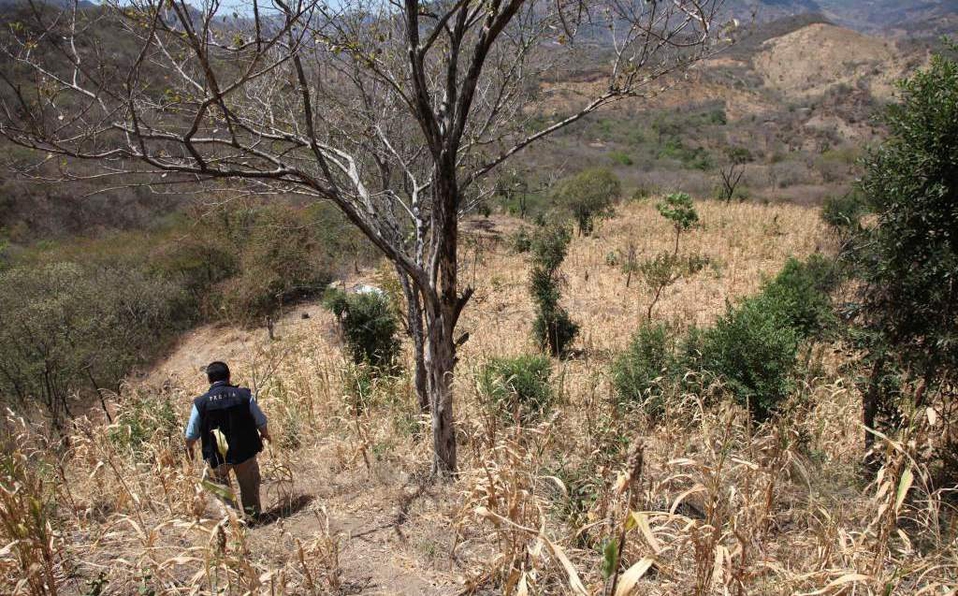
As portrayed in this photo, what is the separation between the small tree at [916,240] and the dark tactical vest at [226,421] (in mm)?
4451

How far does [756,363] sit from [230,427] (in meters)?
4.35

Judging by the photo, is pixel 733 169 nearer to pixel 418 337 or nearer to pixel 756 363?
pixel 756 363

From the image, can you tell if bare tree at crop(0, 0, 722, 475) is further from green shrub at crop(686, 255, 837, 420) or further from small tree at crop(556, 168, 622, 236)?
small tree at crop(556, 168, 622, 236)

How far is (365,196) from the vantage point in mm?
3518

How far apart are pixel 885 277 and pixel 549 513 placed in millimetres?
2820

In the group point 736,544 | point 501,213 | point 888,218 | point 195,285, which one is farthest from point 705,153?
point 736,544

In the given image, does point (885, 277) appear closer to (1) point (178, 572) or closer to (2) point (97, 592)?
(1) point (178, 572)

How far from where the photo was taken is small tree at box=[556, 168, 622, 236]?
17842 millimetres

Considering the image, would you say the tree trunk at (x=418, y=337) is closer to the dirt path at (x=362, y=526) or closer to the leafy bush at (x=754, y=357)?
the dirt path at (x=362, y=526)

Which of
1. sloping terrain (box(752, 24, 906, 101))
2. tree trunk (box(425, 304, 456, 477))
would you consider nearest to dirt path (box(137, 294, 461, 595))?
tree trunk (box(425, 304, 456, 477))

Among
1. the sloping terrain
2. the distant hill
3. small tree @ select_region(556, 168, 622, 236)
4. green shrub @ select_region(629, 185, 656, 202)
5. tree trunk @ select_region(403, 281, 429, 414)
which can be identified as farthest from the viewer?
the distant hill

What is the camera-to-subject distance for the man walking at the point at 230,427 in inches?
146

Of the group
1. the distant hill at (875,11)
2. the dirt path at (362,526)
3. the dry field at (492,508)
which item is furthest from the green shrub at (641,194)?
the distant hill at (875,11)

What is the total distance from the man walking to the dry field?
21 cm
